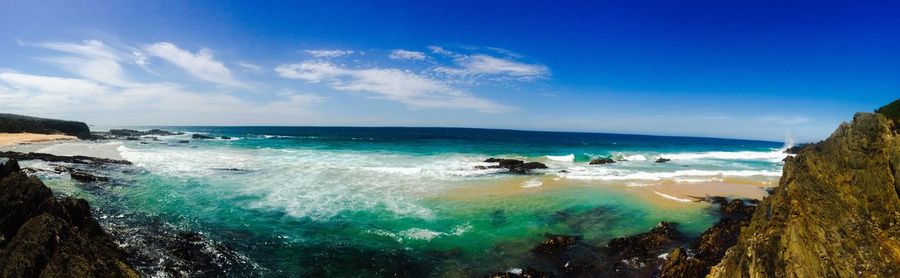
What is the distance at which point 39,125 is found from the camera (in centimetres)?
7112

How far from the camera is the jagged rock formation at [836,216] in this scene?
6.45 metres

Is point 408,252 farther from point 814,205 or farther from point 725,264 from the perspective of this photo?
point 814,205

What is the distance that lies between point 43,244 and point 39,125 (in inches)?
3420

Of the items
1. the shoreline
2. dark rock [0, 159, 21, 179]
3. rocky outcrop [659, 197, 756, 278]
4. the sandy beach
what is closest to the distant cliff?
the sandy beach

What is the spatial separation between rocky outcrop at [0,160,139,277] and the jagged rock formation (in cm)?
1153

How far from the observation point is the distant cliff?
66000 millimetres

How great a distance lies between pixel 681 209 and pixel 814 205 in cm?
1297

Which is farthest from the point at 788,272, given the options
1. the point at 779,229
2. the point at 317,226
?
the point at 317,226

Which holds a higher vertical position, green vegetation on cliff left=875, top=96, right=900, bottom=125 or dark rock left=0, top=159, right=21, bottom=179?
green vegetation on cliff left=875, top=96, right=900, bottom=125

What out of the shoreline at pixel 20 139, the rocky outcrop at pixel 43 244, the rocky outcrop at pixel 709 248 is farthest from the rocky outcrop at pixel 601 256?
the shoreline at pixel 20 139

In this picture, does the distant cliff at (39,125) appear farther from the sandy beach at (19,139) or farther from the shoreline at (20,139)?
the shoreline at (20,139)

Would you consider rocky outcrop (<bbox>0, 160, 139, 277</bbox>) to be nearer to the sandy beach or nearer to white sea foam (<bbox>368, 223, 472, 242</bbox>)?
white sea foam (<bbox>368, 223, 472, 242</bbox>)

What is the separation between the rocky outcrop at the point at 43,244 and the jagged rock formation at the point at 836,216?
11.5 m

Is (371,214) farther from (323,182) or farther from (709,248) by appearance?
(709,248)
